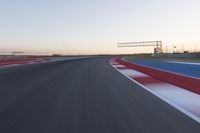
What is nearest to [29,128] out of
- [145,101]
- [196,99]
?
[145,101]

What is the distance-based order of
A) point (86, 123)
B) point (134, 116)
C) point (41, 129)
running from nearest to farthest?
point (41, 129) → point (86, 123) → point (134, 116)

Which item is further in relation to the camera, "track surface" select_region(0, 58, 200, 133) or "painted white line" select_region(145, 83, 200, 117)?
"painted white line" select_region(145, 83, 200, 117)

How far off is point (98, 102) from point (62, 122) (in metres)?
2.64

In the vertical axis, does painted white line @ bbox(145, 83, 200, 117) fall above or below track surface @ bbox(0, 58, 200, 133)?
below

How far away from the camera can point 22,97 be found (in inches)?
389

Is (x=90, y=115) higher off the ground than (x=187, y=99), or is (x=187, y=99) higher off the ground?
(x=90, y=115)

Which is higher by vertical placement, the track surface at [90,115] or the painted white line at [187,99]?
the track surface at [90,115]

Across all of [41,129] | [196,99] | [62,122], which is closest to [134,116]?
[62,122]

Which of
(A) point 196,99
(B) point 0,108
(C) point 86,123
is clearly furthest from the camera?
(A) point 196,99

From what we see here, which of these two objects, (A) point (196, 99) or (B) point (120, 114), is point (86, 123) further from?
(A) point (196, 99)

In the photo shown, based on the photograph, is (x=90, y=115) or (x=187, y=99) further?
(x=187, y=99)

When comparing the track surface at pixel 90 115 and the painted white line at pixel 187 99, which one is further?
the painted white line at pixel 187 99

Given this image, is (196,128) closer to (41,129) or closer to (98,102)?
(41,129)

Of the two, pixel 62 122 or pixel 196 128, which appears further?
pixel 62 122
